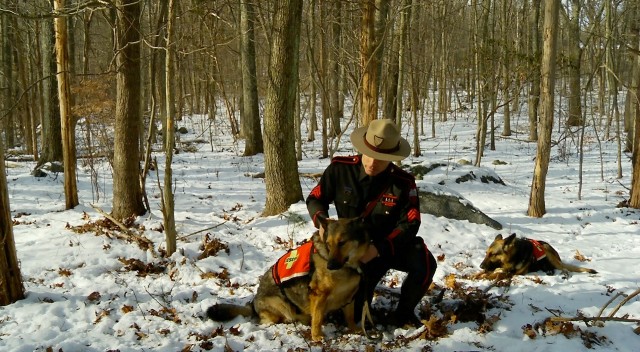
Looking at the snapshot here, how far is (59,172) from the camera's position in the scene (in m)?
12.2

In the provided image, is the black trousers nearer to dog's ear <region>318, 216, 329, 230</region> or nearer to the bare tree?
dog's ear <region>318, 216, 329, 230</region>

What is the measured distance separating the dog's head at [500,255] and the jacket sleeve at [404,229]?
2.45 m

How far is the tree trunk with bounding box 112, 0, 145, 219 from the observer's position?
7.05 m

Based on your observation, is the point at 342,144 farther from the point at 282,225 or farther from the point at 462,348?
the point at 462,348

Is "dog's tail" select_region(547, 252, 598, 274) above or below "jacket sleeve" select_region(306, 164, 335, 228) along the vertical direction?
below

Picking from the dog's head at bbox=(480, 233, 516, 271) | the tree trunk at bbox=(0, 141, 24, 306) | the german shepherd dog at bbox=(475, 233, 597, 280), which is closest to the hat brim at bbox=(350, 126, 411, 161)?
the german shepherd dog at bbox=(475, 233, 597, 280)

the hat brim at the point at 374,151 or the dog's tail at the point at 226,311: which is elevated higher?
the hat brim at the point at 374,151

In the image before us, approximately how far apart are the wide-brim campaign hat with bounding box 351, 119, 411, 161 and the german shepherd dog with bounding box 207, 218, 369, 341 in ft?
2.14

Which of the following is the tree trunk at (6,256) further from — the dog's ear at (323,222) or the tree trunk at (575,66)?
the tree trunk at (575,66)

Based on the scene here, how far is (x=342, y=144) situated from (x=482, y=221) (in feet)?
42.4

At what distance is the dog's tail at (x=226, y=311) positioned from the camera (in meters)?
4.52

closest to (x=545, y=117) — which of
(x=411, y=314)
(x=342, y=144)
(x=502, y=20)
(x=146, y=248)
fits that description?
(x=411, y=314)

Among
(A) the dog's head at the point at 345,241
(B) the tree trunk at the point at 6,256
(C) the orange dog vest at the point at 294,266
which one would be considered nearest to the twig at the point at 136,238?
(B) the tree trunk at the point at 6,256

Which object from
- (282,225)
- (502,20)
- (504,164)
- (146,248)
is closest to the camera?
(146,248)
